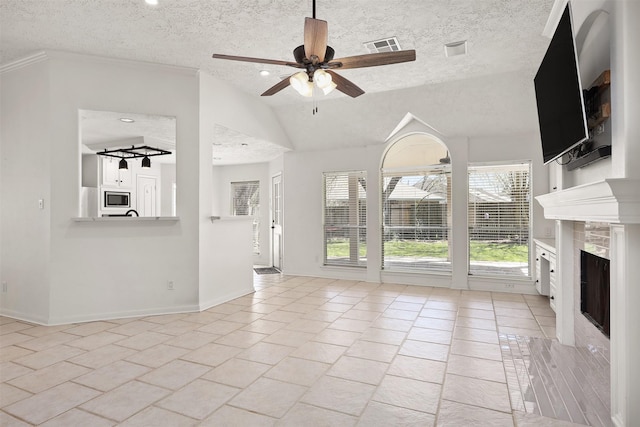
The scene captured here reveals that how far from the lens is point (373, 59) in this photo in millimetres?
2535

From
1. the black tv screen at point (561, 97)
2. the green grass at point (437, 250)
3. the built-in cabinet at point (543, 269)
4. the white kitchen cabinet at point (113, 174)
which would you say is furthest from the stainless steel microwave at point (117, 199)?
the built-in cabinet at point (543, 269)

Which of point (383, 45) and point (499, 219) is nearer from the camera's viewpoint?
point (383, 45)

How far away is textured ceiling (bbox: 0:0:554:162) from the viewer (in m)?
3.02

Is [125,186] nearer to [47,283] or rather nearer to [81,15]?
[47,283]

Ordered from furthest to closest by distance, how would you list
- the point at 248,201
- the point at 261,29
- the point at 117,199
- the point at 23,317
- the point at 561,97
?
the point at 248,201
the point at 117,199
the point at 23,317
the point at 261,29
the point at 561,97

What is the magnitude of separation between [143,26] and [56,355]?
3.03 m

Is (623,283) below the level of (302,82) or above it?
below

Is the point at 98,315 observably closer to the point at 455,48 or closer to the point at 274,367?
the point at 274,367

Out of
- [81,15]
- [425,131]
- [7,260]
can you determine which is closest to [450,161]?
[425,131]

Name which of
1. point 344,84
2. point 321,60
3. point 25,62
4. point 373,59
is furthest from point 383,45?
point 25,62

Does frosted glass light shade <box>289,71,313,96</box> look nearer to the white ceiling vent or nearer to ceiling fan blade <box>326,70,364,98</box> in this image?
ceiling fan blade <box>326,70,364,98</box>

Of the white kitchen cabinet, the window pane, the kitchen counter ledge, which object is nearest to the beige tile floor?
the kitchen counter ledge

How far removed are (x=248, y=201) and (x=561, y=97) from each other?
7051 mm

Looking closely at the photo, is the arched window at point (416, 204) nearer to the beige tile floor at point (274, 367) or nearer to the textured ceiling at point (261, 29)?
the beige tile floor at point (274, 367)
